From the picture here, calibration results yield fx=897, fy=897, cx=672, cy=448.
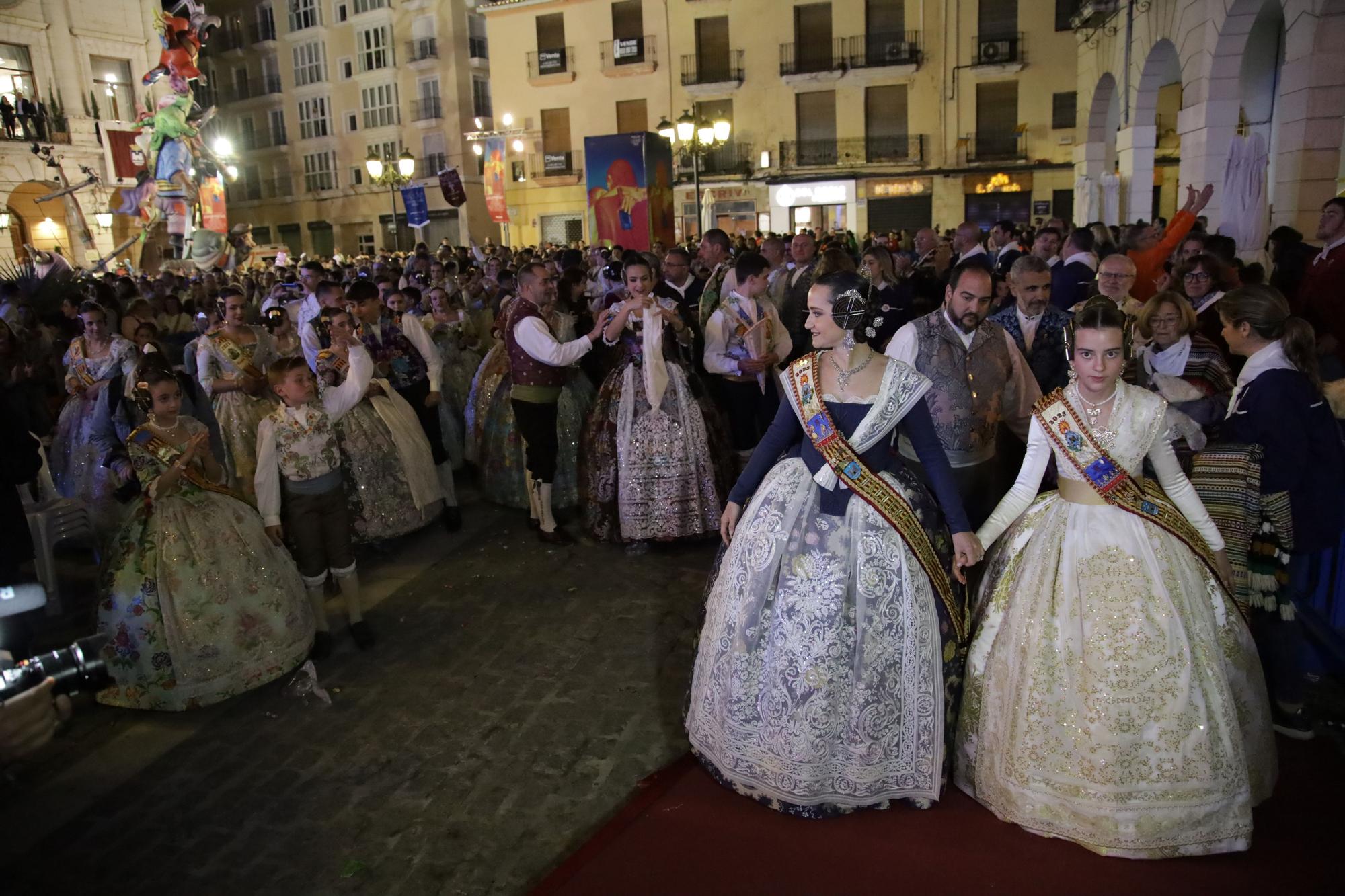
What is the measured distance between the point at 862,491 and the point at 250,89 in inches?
1824

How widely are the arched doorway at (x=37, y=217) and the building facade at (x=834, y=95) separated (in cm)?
1558

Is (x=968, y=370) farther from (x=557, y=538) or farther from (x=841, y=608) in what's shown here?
(x=557, y=538)

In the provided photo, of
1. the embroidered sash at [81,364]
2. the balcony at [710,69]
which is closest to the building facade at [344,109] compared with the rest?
the balcony at [710,69]

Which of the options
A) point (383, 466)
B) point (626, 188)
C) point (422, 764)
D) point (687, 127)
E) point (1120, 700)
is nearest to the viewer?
point (1120, 700)

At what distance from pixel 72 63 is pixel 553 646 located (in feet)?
109

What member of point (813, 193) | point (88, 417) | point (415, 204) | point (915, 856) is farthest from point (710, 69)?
point (915, 856)

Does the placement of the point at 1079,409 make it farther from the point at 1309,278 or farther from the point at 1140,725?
the point at 1309,278

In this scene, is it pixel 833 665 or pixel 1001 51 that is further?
pixel 1001 51

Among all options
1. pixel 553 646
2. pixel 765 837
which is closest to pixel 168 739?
pixel 553 646

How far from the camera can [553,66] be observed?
102 feet

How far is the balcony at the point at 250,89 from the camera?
40656mm

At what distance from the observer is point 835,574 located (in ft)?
10.4

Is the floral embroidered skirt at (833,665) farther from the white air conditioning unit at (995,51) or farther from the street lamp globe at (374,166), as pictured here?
the white air conditioning unit at (995,51)

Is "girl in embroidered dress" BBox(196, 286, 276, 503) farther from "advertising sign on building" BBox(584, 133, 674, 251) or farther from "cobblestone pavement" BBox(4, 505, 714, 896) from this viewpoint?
"advertising sign on building" BBox(584, 133, 674, 251)
